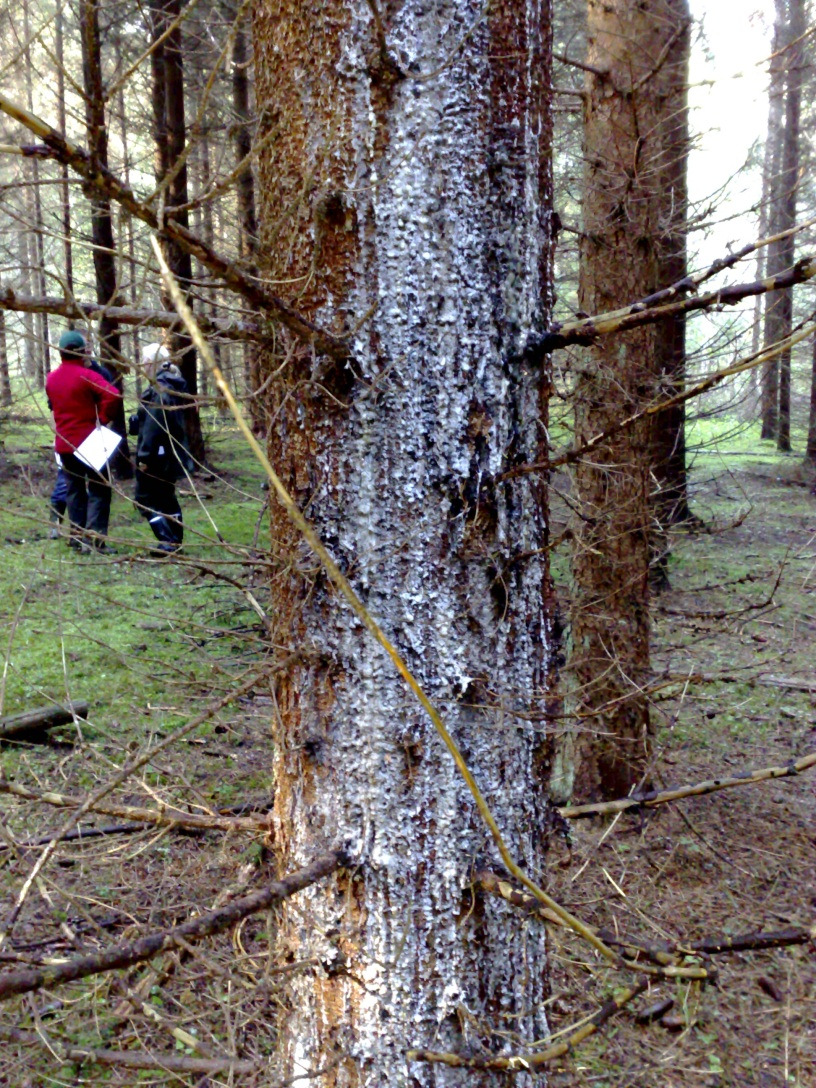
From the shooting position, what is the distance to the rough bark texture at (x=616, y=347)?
4.51 metres

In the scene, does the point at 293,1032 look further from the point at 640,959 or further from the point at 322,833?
the point at 640,959

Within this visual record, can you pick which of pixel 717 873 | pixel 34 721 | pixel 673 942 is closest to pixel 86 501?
pixel 34 721

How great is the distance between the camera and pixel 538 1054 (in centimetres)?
132

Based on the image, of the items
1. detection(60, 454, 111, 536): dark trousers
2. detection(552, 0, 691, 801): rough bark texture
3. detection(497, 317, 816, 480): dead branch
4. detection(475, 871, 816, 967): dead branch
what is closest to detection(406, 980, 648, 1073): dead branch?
detection(475, 871, 816, 967): dead branch

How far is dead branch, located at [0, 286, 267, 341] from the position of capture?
4.58 feet

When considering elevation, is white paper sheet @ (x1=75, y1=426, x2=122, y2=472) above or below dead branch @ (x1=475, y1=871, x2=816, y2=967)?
above

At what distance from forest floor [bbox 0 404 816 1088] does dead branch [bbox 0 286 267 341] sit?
1.01ft

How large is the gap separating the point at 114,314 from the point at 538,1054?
1.53 meters

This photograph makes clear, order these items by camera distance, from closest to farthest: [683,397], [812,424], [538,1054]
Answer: [538,1054] < [683,397] < [812,424]

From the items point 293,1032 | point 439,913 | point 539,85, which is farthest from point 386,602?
point 539,85

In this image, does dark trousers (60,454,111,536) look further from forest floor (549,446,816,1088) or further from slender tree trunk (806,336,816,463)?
slender tree trunk (806,336,816,463)


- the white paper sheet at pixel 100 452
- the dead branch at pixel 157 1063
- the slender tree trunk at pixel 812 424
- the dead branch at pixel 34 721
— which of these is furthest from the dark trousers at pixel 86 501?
the slender tree trunk at pixel 812 424

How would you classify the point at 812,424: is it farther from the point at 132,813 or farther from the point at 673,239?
the point at 132,813

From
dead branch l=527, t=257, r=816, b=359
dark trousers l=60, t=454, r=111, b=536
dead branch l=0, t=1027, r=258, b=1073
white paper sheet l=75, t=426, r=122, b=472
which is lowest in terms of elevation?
dead branch l=0, t=1027, r=258, b=1073
